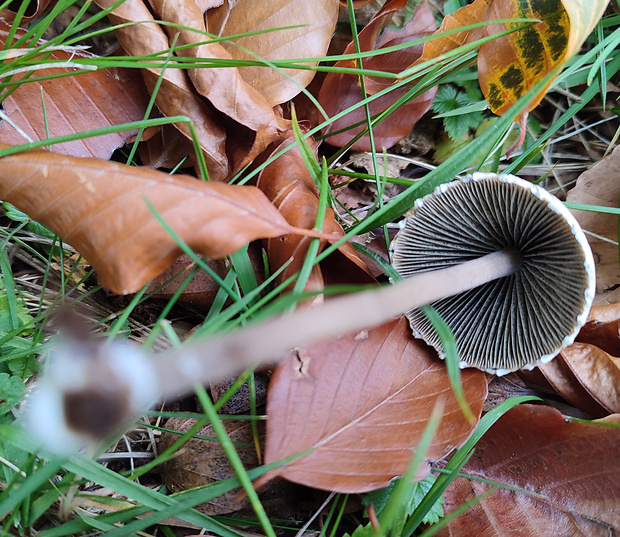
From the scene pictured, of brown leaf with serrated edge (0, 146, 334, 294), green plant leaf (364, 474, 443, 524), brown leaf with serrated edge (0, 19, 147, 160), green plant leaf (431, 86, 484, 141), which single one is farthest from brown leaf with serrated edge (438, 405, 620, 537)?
brown leaf with serrated edge (0, 19, 147, 160)

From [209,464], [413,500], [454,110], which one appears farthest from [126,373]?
[454,110]

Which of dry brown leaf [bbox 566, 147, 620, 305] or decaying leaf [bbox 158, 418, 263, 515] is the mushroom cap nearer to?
dry brown leaf [bbox 566, 147, 620, 305]

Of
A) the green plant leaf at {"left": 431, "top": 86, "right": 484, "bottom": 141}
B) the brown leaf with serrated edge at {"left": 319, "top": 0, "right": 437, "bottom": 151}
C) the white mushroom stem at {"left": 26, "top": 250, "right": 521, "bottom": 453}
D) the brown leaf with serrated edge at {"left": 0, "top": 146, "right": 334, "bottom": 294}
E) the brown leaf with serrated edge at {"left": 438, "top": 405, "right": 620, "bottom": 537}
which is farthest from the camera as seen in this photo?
the green plant leaf at {"left": 431, "top": 86, "right": 484, "bottom": 141}

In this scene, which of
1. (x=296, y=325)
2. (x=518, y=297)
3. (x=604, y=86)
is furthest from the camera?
(x=604, y=86)

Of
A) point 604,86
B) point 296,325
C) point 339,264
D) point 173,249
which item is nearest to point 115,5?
point 173,249

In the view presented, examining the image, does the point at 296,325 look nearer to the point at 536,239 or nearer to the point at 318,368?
the point at 318,368

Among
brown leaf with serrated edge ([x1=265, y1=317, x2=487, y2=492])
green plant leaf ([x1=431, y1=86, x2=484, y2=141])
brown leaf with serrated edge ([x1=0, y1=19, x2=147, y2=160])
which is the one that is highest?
brown leaf with serrated edge ([x1=0, y1=19, x2=147, y2=160])
